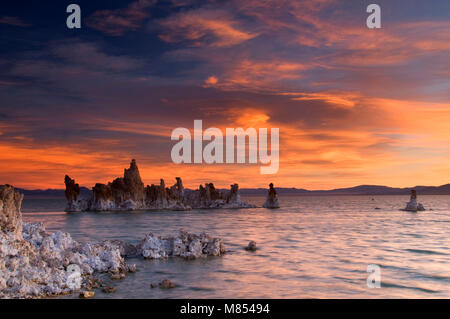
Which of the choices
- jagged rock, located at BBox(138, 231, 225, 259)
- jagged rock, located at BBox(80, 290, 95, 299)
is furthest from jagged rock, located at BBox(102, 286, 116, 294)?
jagged rock, located at BBox(138, 231, 225, 259)

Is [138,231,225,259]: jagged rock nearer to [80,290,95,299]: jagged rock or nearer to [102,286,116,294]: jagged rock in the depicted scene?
[102,286,116,294]: jagged rock

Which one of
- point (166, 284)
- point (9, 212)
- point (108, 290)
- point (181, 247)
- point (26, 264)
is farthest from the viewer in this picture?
point (181, 247)

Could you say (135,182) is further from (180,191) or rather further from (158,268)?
(158,268)

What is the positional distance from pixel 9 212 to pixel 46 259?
294 cm

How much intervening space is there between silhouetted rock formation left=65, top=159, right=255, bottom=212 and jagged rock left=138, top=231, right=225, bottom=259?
342 ft

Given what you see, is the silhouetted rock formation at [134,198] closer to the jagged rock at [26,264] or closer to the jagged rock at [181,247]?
the jagged rock at [181,247]

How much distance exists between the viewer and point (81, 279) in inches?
658

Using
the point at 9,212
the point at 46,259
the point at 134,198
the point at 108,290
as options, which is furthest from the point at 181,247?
the point at 134,198

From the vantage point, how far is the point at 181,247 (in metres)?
24.9

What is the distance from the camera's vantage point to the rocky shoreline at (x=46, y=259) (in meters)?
14.2

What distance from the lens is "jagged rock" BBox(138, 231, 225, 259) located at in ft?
80.0

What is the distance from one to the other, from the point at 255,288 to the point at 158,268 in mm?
6651

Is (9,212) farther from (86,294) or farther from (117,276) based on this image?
(117,276)
